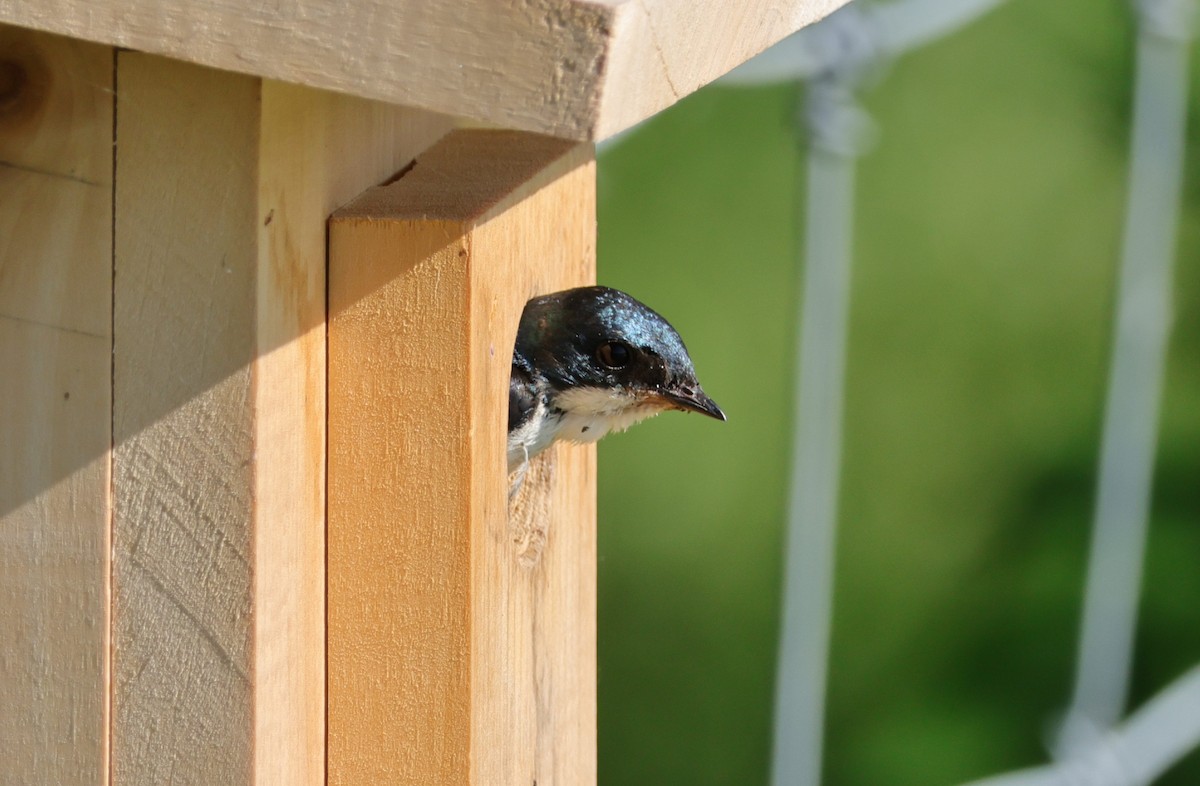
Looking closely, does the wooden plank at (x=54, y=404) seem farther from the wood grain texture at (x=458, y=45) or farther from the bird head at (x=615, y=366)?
the bird head at (x=615, y=366)

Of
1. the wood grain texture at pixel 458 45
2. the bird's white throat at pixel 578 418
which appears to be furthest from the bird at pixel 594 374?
the wood grain texture at pixel 458 45

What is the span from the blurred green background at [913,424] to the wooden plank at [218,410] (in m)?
1.52

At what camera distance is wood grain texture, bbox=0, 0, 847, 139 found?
2.51 ft

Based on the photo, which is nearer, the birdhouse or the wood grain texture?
the wood grain texture

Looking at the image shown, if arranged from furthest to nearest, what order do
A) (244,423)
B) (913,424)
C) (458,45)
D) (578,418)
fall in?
(913,424) → (578,418) → (244,423) → (458,45)

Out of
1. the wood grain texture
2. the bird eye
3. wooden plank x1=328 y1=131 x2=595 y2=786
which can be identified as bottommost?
wooden plank x1=328 y1=131 x2=595 y2=786

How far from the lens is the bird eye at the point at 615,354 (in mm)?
1524

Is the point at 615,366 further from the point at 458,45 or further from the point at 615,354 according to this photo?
the point at 458,45

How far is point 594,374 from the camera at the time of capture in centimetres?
154

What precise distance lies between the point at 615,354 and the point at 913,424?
4.08 feet

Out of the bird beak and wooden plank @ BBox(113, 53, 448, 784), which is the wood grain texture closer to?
wooden plank @ BBox(113, 53, 448, 784)

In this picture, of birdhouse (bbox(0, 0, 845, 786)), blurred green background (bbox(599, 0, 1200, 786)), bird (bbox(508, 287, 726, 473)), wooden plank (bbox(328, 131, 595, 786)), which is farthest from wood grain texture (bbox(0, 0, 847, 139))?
blurred green background (bbox(599, 0, 1200, 786))

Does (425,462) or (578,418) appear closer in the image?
(425,462)

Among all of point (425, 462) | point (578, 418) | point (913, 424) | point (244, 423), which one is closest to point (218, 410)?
point (244, 423)
